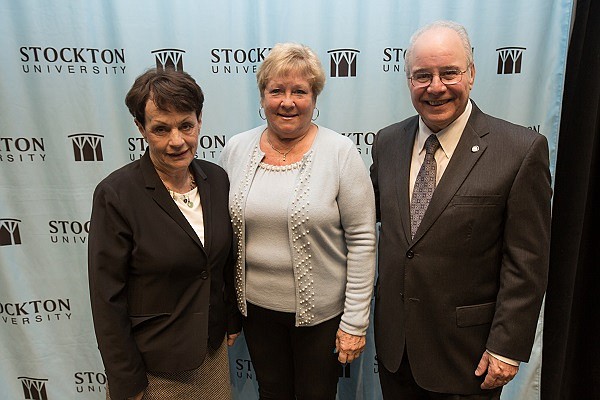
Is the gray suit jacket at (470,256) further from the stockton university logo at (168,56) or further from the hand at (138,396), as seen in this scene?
the stockton university logo at (168,56)

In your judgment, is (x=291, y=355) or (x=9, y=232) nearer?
(x=291, y=355)

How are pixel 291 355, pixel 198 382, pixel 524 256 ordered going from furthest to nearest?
1. pixel 291 355
2. pixel 198 382
3. pixel 524 256

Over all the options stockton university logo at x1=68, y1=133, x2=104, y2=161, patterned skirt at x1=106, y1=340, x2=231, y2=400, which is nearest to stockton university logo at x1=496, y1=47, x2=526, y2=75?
patterned skirt at x1=106, y1=340, x2=231, y2=400

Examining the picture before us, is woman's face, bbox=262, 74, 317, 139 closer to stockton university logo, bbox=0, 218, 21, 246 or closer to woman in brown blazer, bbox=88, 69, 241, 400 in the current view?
woman in brown blazer, bbox=88, 69, 241, 400

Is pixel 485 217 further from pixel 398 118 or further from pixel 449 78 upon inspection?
pixel 398 118


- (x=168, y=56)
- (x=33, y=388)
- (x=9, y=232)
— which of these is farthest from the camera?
(x=33, y=388)

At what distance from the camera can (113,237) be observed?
1176mm

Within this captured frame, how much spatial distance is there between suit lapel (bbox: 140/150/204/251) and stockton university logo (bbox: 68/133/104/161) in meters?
0.72

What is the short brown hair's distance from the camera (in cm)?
116

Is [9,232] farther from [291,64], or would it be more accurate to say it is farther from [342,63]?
[342,63]

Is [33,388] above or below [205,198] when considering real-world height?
below

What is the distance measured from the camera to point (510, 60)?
1.82 m

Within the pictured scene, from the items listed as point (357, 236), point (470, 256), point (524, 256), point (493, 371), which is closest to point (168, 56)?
point (357, 236)

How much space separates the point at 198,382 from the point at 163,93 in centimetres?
91
